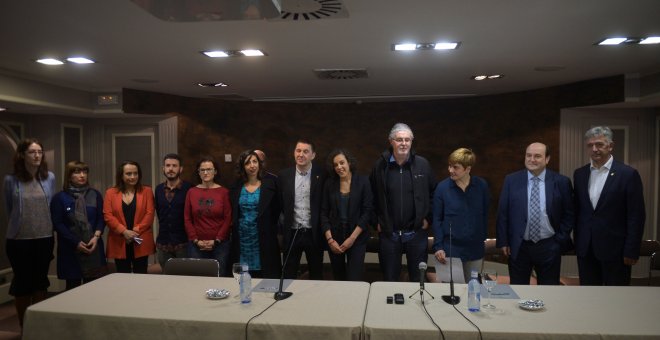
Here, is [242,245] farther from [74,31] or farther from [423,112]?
[423,112]

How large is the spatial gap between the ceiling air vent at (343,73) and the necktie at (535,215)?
1.95 meters

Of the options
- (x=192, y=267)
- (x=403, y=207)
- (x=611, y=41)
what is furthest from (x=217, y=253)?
(x=611, y=41)

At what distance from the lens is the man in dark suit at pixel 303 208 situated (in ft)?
11.6

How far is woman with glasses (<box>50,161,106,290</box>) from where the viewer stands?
148 inches

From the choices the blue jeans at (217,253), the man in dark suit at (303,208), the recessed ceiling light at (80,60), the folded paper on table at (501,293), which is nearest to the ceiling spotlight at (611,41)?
the folded paper on table at (501,293)

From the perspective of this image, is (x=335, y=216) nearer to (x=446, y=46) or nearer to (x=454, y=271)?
(x=454, y=271)

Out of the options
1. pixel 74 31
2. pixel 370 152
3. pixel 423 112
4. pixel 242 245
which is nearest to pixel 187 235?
pixel 242 245

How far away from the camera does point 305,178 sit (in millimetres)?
3602

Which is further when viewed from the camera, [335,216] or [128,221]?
[128,221]

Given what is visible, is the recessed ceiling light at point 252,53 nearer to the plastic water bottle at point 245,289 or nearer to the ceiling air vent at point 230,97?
the plastic water bottle at point 245,289

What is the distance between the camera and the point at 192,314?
6.53 ft

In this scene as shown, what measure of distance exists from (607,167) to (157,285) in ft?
9.92

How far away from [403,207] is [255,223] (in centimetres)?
117

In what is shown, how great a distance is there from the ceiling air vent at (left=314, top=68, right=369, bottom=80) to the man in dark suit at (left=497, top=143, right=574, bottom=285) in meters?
1.86
